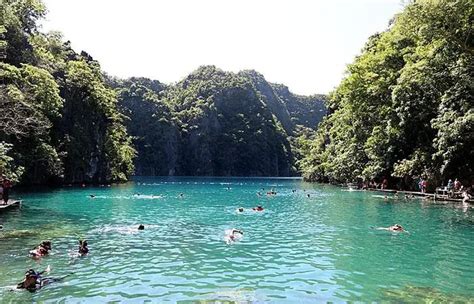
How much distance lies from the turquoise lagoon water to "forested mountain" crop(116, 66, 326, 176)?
137 m

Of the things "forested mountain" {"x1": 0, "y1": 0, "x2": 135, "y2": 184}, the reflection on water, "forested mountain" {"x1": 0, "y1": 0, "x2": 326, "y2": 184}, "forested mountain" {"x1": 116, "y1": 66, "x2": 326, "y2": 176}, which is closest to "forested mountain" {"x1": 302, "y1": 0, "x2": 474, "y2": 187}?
the reflection on water

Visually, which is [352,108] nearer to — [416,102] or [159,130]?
[416,102]

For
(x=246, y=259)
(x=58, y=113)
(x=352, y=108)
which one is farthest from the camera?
(x=352, y=108)

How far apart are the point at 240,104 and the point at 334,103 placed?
106118mm

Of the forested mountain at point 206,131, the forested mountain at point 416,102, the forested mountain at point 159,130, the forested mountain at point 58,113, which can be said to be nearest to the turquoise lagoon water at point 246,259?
the forested mountain at point 416,102

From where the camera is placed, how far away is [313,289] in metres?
11.8

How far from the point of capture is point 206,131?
179 meters

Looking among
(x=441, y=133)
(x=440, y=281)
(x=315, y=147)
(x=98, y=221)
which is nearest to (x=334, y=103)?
(x=315, y=147)

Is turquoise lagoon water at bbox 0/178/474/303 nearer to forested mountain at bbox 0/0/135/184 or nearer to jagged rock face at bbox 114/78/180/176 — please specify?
forested mountain at bbox 0/0/135/184

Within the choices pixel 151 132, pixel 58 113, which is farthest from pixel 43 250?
pixel 151 132

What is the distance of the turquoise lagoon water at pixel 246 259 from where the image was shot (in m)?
11.3

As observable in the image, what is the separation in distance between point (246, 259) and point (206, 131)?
6464 inches

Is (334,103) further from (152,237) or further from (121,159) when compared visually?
(152,237)

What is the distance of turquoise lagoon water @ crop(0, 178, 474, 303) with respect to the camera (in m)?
11.3
